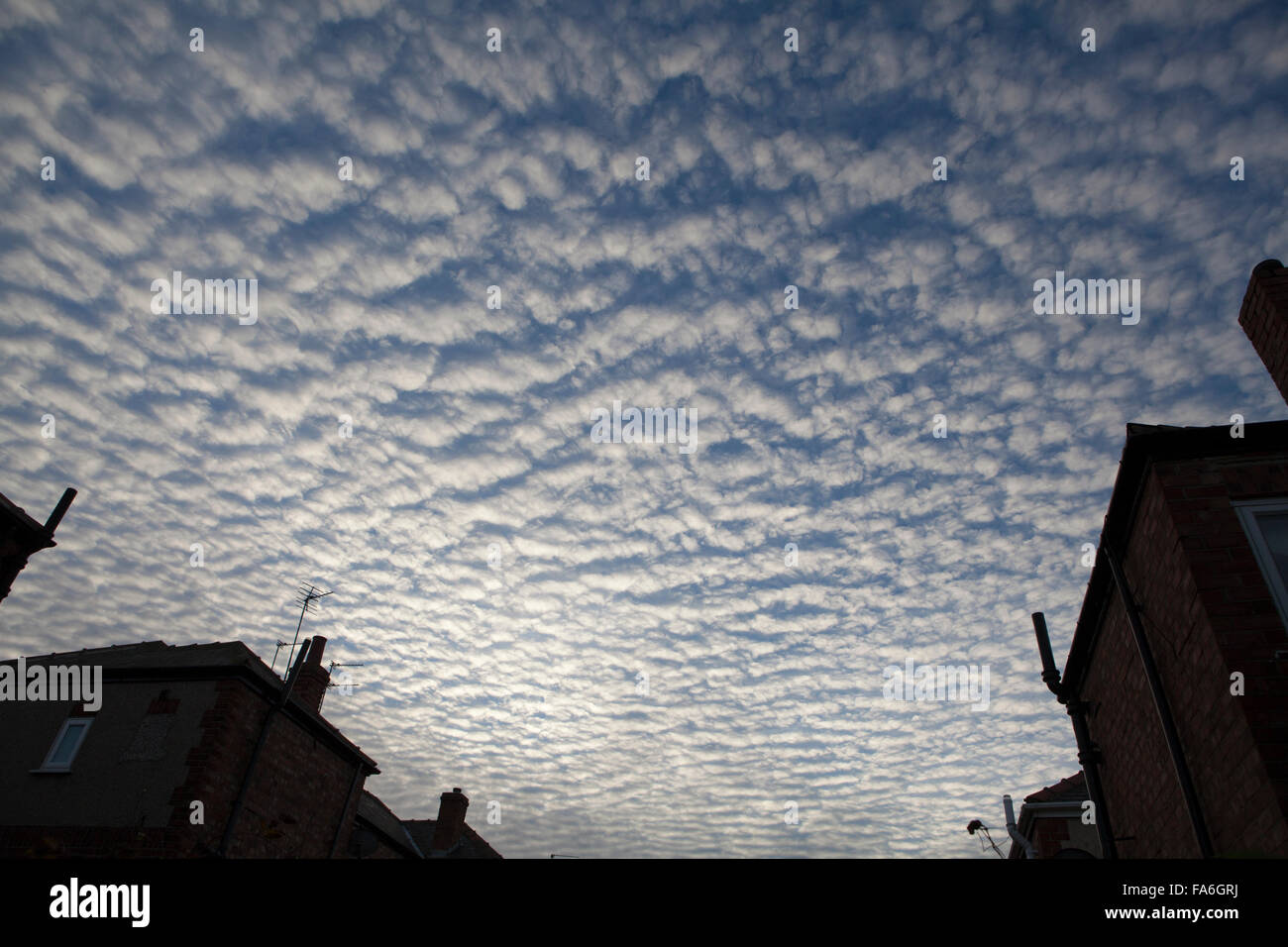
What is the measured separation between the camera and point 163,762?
14.3 metres

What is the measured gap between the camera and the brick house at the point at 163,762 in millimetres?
13633

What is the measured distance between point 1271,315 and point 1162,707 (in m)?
5.07

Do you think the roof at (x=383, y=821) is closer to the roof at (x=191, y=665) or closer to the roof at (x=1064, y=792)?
the roof at (x=191, y=665)

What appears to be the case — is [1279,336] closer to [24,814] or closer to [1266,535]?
[1266,535]

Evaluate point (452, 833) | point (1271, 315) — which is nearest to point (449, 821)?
point (452, 833)

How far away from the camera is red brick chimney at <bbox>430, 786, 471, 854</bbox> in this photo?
26.0 m

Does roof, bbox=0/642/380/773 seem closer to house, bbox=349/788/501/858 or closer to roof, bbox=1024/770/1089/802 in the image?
house, bbox=349/788/501/858

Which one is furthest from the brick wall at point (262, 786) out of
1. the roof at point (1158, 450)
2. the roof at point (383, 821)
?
the roof at point (1158, 450)

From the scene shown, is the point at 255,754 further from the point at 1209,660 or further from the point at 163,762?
the point at 1209,660

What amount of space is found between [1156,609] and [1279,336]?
387 centimetres
